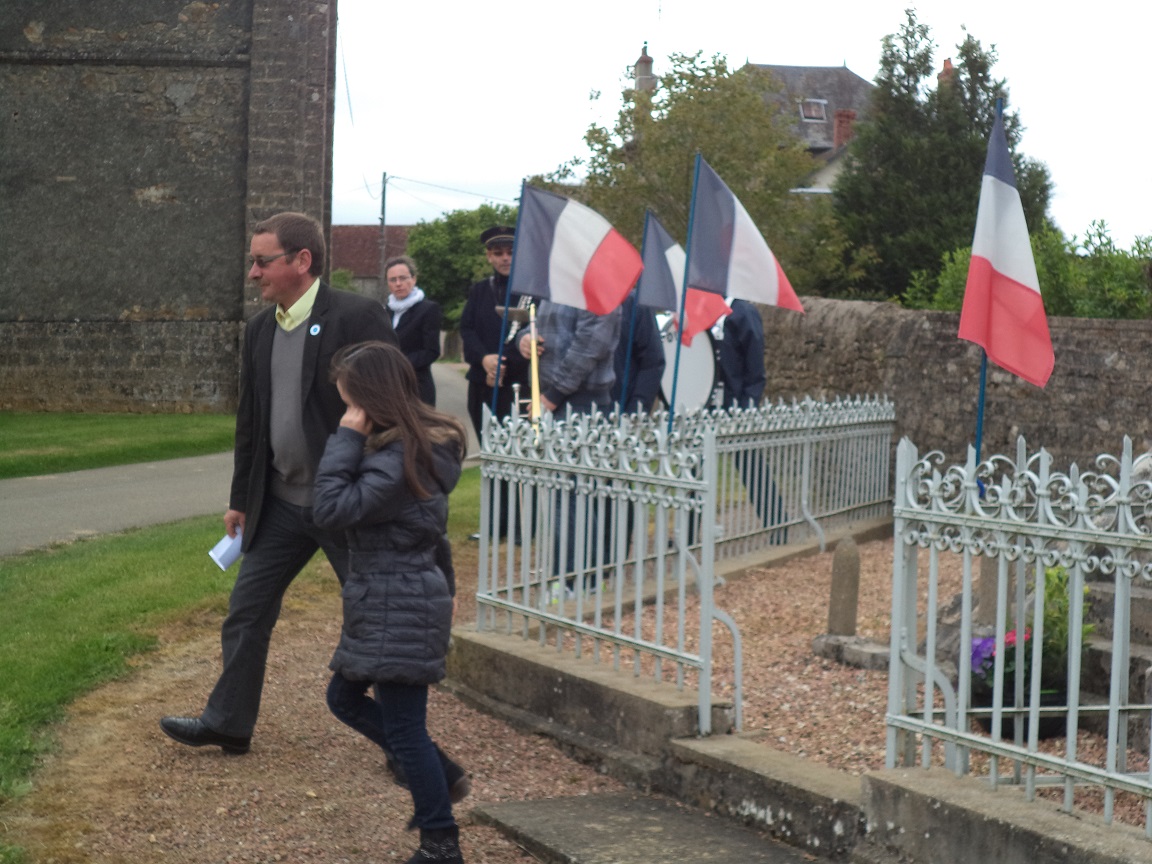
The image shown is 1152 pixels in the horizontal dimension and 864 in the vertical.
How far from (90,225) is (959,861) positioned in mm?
21674

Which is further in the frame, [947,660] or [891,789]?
[947,660]

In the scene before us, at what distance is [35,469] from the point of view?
14.7 m

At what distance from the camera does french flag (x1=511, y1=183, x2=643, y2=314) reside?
7.37m

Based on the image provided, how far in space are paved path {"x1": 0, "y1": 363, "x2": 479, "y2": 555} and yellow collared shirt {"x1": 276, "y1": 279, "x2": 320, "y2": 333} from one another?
4.26m

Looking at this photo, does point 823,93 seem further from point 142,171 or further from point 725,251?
point 725,251

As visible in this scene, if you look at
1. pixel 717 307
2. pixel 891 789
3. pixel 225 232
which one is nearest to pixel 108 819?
pixel 891 789

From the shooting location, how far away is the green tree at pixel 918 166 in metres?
39.2

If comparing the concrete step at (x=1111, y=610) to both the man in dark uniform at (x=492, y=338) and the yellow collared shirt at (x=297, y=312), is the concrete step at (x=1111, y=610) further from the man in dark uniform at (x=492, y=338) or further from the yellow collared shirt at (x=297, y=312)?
the man in dark uniform at (x=492, y=338)

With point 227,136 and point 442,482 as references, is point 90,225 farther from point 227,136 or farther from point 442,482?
point 442,482

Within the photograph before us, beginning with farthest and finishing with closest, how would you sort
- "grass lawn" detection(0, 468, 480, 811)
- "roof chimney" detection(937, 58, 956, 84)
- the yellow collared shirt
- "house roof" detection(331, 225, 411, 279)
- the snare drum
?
"house roof" detection(331, 225, 411, 279) < "roof chimney" detection(937, 58, 956, 84) < the snare drum < "grass lawn" detection(0, 468, 480, 811) < the yellow collared shirt

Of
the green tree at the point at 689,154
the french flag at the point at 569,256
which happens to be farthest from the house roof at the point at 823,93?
the french flag at the point at 569,256

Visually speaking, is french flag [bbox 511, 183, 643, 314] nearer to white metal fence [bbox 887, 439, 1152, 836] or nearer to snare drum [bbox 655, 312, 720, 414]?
snare drum [bbox 655, 312, 720, 414]

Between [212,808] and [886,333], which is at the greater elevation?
[886,333]

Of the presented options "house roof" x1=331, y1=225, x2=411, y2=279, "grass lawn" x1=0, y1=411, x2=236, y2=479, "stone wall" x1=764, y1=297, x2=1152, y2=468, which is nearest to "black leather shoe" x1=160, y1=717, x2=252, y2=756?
"stone wall" x1=764, y1=297, x2=1152, y2=468
